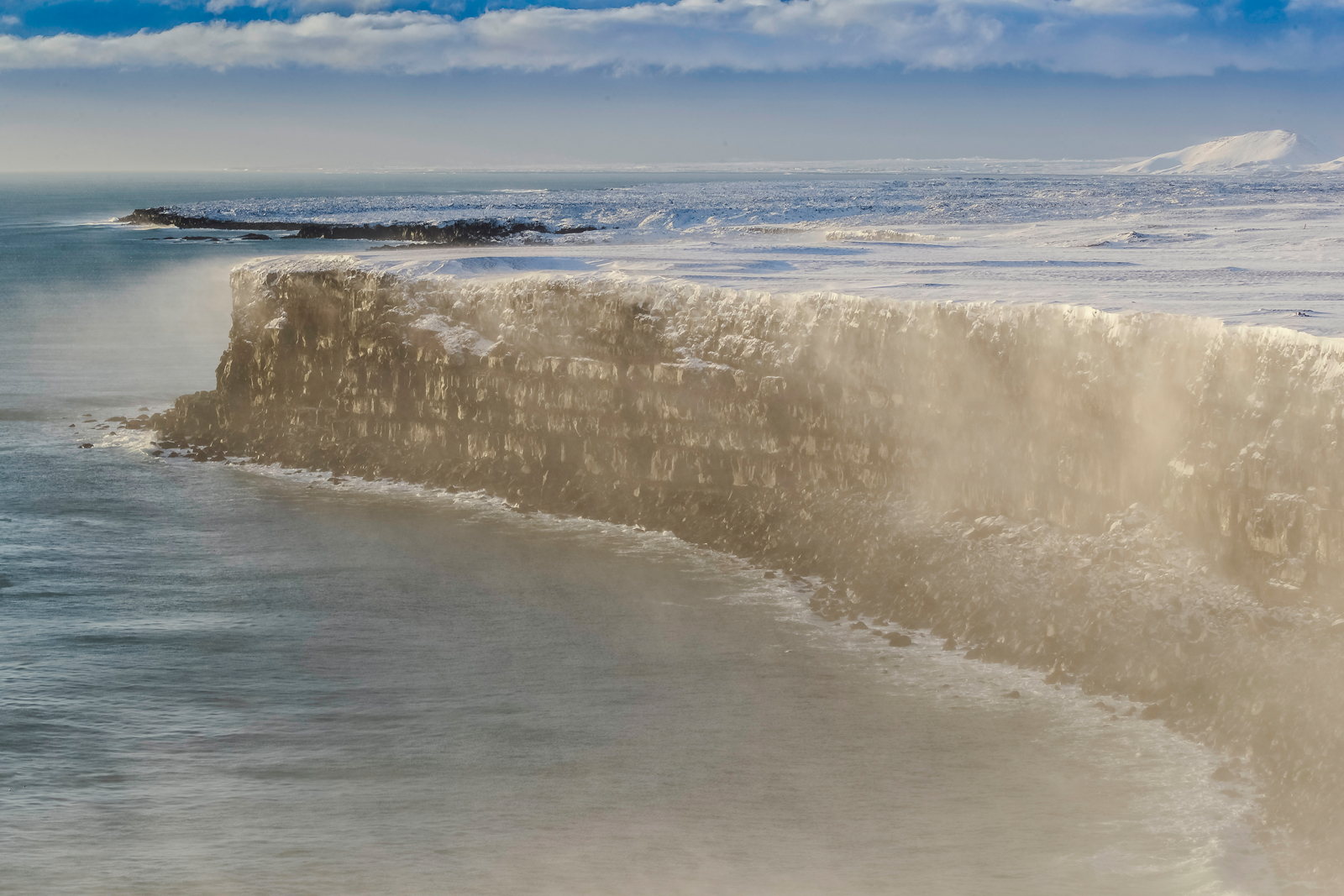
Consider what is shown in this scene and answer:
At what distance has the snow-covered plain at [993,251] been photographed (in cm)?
3181

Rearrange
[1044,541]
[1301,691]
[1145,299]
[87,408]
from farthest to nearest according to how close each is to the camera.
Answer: [87,408], [1145,299], [1044,541], [1301,691]

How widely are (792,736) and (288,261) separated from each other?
29100 mm

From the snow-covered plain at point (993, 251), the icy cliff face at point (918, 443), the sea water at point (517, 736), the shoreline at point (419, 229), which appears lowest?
the sea water at point (517, 736)

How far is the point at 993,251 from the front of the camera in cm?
5031

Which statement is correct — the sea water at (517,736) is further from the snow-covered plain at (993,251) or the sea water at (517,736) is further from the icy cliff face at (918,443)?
the snow-covered plain at (993,251)

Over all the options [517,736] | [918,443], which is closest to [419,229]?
[918,443]

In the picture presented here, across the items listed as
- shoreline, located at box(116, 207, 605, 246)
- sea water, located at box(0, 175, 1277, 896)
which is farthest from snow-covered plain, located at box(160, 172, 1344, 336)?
sea water, located at box(0, 175, 1277, 896)

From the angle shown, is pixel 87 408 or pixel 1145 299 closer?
pixel 1145 299

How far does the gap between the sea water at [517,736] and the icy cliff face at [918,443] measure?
50.5 inches

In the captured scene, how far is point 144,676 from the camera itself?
21297 mm

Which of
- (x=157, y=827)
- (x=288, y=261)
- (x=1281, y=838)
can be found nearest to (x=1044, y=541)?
(x=1281, y=838)

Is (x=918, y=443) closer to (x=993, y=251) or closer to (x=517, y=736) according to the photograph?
(x=517, y=736)

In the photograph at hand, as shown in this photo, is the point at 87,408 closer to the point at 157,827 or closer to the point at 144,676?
the point at 144,676

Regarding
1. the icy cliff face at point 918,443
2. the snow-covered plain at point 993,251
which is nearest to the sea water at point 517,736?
the icy cliff face at point 918,443
